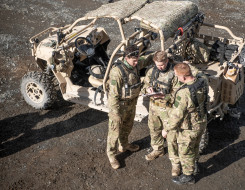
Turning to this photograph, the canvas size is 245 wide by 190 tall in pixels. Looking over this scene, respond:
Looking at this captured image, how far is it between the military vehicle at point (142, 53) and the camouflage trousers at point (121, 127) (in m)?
0.49

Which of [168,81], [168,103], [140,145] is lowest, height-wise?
[140,145]

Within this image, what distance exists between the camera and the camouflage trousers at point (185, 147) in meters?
4.89

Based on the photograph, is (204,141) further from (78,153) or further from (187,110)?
(78,153)

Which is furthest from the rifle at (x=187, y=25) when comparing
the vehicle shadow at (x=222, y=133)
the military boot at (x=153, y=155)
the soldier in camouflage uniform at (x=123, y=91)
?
the military boot at (x=153, y=155)

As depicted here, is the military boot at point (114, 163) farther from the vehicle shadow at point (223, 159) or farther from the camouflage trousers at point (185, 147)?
the vehicle shadow at point (223, 159)

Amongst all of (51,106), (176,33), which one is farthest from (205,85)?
(51,106)

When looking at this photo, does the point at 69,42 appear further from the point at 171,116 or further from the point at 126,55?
the point at 171,116

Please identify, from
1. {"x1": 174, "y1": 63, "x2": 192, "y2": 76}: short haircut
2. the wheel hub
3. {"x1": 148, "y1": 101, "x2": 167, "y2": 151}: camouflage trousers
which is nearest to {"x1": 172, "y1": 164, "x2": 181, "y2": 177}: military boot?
{"x1": 148, "y1": 101, "x2": 167, "y2": 151}: camouflage trousers

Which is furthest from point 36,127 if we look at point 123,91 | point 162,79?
point 162,79

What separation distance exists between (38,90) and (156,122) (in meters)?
2.96

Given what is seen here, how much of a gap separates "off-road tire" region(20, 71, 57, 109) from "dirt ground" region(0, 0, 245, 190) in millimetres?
254

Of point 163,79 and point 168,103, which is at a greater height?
point 163,79

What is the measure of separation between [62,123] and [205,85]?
3.50 metres

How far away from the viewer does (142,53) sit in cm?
656
